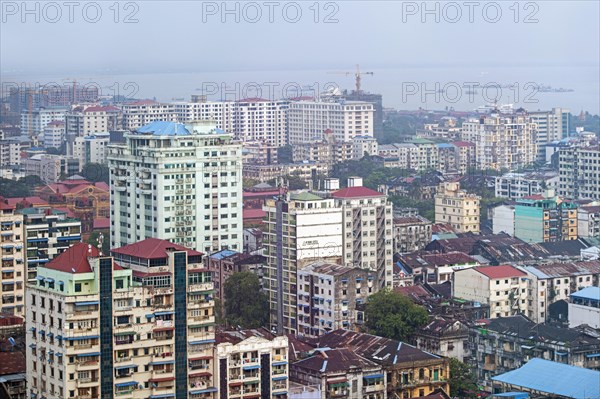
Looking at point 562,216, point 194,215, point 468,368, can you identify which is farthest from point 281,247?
point 562,216

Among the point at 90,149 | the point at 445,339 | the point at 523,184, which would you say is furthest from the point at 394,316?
the point at 90,149

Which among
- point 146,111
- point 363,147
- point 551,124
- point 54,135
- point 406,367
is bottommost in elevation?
point 406,367

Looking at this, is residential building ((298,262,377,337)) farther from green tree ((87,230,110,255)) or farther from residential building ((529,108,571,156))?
residential building ((529,108,571,156))

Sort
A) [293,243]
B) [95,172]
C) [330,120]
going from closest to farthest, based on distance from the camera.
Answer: [293,243] < [95,172] < [330,120]

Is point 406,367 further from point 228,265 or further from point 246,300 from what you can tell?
point 228,265

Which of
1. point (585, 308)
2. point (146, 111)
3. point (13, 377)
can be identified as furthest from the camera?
point (146, 111)

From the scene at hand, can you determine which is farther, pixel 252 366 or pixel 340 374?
pixel 340 374
